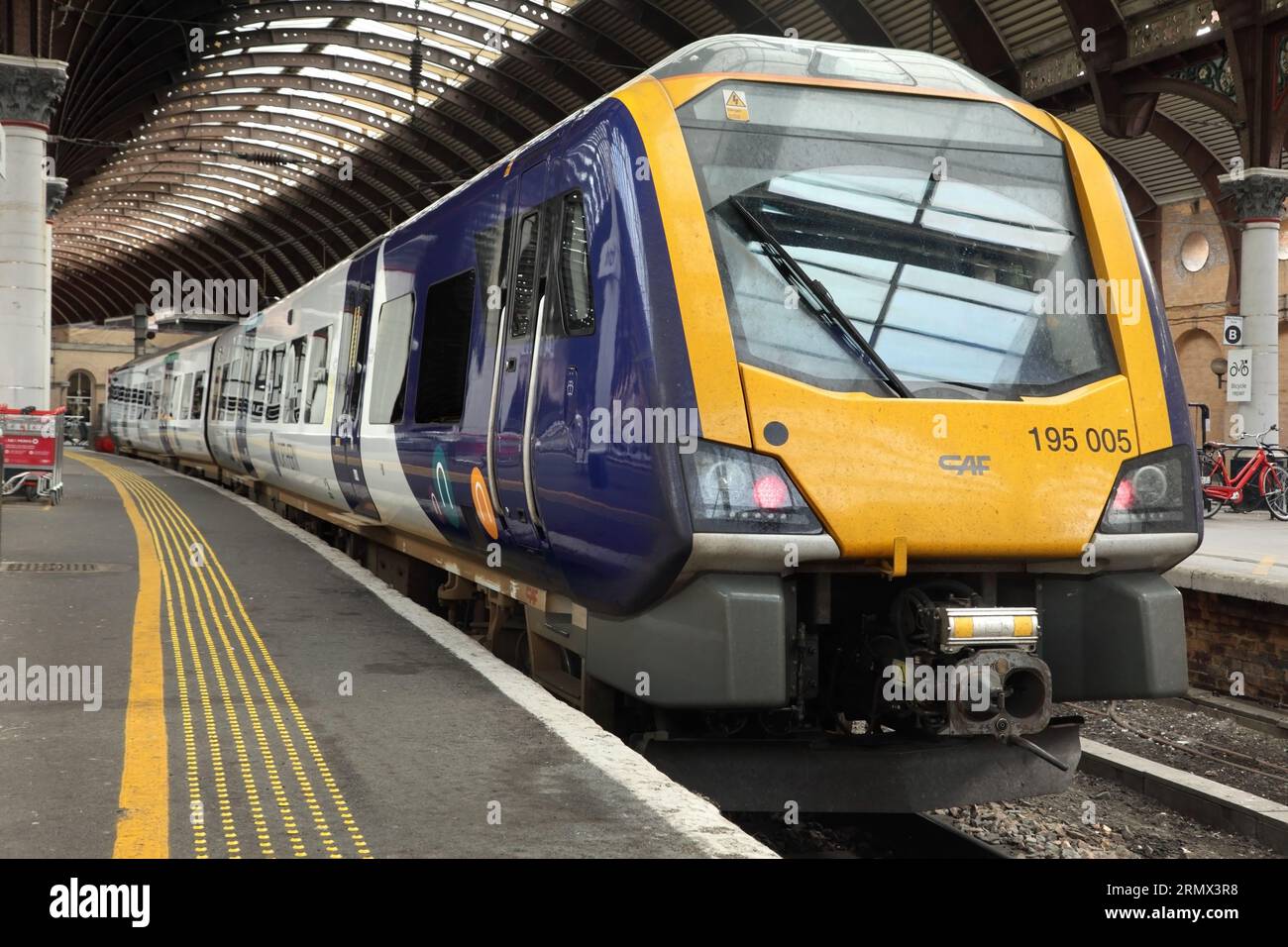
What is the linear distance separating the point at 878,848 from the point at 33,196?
1499 centimetres

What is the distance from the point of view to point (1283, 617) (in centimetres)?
886

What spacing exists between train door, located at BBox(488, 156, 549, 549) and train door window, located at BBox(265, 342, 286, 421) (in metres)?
7.57

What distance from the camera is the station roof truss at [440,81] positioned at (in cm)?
1822

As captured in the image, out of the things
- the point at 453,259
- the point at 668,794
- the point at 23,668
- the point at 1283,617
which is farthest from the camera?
the point at 1283,617

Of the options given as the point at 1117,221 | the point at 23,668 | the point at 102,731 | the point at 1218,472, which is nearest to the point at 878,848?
the point at 1117,221

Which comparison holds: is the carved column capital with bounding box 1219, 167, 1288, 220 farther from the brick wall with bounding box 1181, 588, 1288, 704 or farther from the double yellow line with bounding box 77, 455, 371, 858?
the double yellow line with bounding box 77, 455, 371, 858

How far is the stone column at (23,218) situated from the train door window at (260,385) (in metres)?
3.58

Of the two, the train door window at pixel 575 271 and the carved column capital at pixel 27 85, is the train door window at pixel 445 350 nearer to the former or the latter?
the train door window at pixel 575 271

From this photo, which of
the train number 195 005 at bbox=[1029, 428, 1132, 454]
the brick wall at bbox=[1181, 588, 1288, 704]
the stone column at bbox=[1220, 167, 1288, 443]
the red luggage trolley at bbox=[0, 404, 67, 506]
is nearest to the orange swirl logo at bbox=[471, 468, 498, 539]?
the train number 195 005 at bbox=[1029, 428, 1132, 454]

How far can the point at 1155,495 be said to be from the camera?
15.8 ft

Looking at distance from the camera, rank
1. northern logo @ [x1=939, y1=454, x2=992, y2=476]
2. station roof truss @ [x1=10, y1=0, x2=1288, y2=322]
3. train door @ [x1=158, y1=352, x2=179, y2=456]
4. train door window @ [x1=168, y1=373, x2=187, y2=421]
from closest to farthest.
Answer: northern logo @ [x1=939, y1=454, x2=992, y2=476] < station roof truss @ [x1=10, y1=0, x2=1288, y2=322] < train door window @ [x1=168, y1=373, x2=187, y2=421] < train door @ [x1=158, y1=352, x2=179, y2=456]

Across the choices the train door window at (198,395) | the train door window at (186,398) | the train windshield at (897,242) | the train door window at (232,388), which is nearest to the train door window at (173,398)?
the train door window at (186,398)

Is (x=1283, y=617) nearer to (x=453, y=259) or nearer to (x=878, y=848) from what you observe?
(x=878, y=848)

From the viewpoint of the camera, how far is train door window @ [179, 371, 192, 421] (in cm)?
2417
